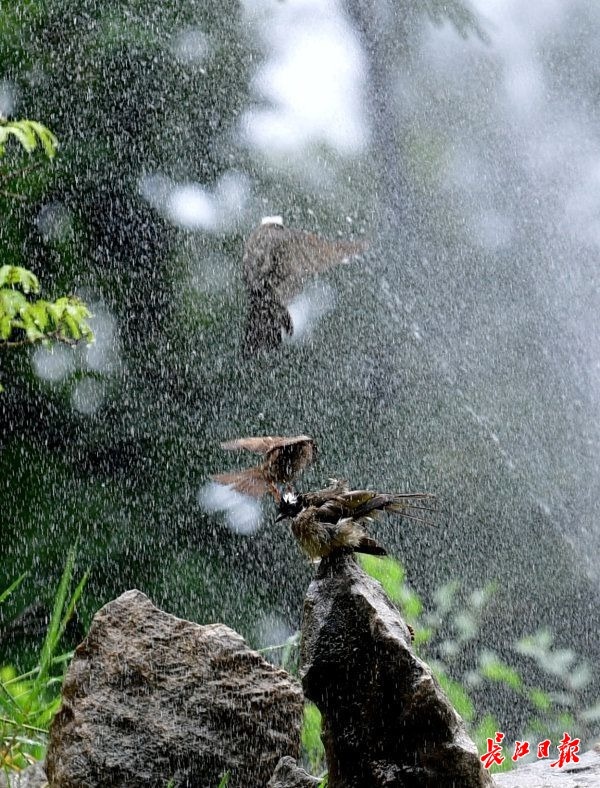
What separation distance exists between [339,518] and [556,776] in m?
0.84

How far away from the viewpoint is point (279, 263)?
318 centimetres

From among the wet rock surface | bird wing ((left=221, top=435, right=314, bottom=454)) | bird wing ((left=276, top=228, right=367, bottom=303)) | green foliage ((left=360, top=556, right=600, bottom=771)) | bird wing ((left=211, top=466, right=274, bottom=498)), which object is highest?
bird wing ((left=276, top=228, right=367, bottom=303))

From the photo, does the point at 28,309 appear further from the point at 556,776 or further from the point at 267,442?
the point at 556,776

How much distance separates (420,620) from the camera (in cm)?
393

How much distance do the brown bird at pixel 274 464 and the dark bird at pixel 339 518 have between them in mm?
60

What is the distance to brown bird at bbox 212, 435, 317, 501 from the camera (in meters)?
1.13

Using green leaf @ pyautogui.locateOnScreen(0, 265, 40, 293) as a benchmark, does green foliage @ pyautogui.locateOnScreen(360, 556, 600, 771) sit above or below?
below

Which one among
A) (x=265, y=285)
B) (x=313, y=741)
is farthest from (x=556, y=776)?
(x=265, y=285)

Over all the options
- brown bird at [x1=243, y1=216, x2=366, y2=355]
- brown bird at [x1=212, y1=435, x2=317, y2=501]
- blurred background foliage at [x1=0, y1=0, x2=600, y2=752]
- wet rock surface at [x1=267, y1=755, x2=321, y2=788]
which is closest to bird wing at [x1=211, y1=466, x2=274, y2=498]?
brown bird at [x1=212, y1=435, x2=317, y2=501]

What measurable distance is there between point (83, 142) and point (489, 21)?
265 cm

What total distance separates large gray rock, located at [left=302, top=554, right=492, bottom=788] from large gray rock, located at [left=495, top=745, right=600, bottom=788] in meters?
0.56

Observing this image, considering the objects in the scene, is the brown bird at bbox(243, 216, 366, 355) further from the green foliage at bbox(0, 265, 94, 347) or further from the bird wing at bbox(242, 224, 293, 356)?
the green foliage at bbox(0, 265, 94, 347)

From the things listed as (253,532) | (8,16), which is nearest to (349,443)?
(253,532)

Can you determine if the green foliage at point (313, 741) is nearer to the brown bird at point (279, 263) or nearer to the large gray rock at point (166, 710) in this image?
the large gray rock at point (166, 710)
